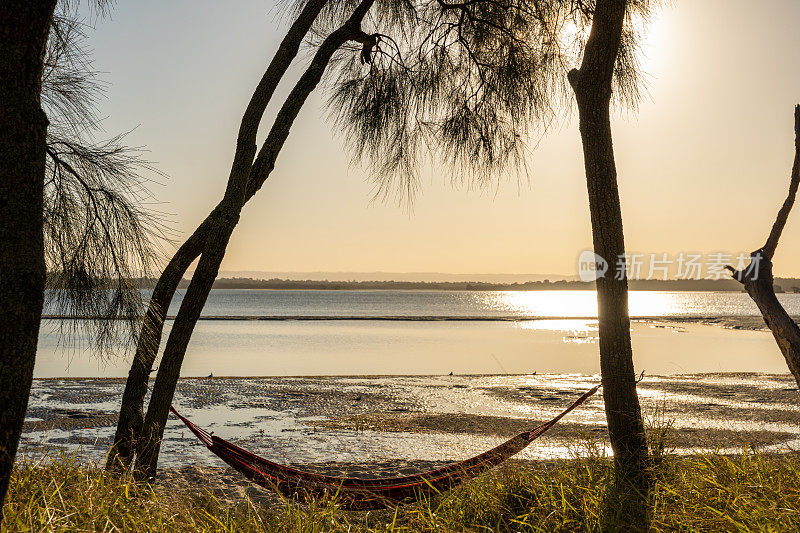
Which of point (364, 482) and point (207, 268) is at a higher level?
point (207, 268)

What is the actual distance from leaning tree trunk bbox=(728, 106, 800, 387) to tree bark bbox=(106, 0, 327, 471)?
128 inches

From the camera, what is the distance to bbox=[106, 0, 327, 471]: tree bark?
13.8 ft

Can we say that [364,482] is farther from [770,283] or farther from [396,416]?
[396,416]

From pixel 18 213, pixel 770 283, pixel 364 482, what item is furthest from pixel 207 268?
pixel 770 283

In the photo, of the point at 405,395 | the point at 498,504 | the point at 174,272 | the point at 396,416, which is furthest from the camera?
the point at 405,395

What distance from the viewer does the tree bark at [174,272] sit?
4191 mm

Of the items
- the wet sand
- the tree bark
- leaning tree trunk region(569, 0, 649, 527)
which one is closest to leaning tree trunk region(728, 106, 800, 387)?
leaning tree trunk region(569, 0, 649, 527)

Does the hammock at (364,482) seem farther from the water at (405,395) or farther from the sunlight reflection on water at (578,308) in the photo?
the sunlight reflection on water at (578,308)

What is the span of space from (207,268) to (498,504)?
2.19 meters

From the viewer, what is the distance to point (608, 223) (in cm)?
402

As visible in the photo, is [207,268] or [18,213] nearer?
[18,213]

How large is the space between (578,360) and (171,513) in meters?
18.0

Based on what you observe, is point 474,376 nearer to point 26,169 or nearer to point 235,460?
point 235,460

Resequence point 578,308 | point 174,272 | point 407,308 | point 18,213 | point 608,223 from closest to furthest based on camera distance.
→ 1. point 18,213
2. point 608,223
3. point 174,272
4. point 407,308
5. point 578,308
